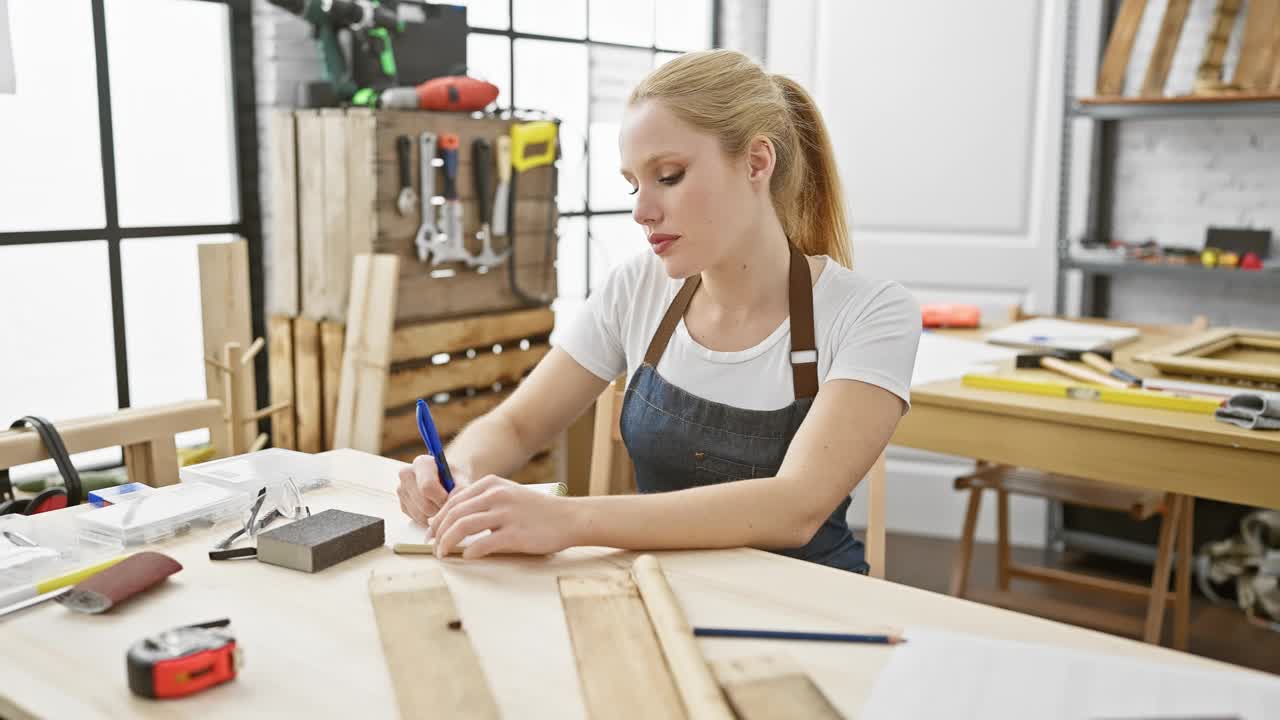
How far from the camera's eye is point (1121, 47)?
142 inches

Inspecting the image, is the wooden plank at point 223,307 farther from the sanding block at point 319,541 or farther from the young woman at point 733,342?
the sanding block at point 319,541

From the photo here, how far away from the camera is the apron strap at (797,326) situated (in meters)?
1.56

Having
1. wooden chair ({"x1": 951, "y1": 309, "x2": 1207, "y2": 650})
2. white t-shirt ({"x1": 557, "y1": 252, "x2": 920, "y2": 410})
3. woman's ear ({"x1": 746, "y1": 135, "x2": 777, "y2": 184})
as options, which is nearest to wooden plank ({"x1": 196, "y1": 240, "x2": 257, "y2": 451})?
white t-shirt ({"x1": 557, "y1": 252, "x2": 920, "y2": 410})

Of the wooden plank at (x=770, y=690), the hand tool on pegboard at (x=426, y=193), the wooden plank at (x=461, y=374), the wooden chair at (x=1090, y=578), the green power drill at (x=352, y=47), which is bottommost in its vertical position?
the wooden chair at (x=1090, y=578)

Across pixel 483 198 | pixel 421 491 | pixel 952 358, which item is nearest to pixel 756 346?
pixel 421 491

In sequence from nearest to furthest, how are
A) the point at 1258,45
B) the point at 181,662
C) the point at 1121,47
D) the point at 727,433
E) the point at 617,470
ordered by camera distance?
the point at 181,662
the point at 727,433
the point at 617,470
the point at 1258,45
the point at 1121,47

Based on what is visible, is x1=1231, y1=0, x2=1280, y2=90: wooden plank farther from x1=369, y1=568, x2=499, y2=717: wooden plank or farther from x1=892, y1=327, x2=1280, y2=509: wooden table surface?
x1=369, y1=568, x2=499, y2=717: wooden plank

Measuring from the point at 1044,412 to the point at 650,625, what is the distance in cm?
134

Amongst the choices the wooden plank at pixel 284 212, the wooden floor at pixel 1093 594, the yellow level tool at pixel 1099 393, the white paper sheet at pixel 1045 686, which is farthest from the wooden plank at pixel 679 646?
the wooden floor at pixel 1093 594

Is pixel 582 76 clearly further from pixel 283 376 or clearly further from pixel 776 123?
pixel 776 123

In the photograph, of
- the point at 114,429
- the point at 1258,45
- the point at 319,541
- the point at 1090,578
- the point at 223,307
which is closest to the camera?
the point at 319,541

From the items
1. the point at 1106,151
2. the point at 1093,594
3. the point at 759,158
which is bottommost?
the point at 1093,594

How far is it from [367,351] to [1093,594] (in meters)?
2.34

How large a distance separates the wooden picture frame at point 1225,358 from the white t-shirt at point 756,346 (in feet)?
3.59
